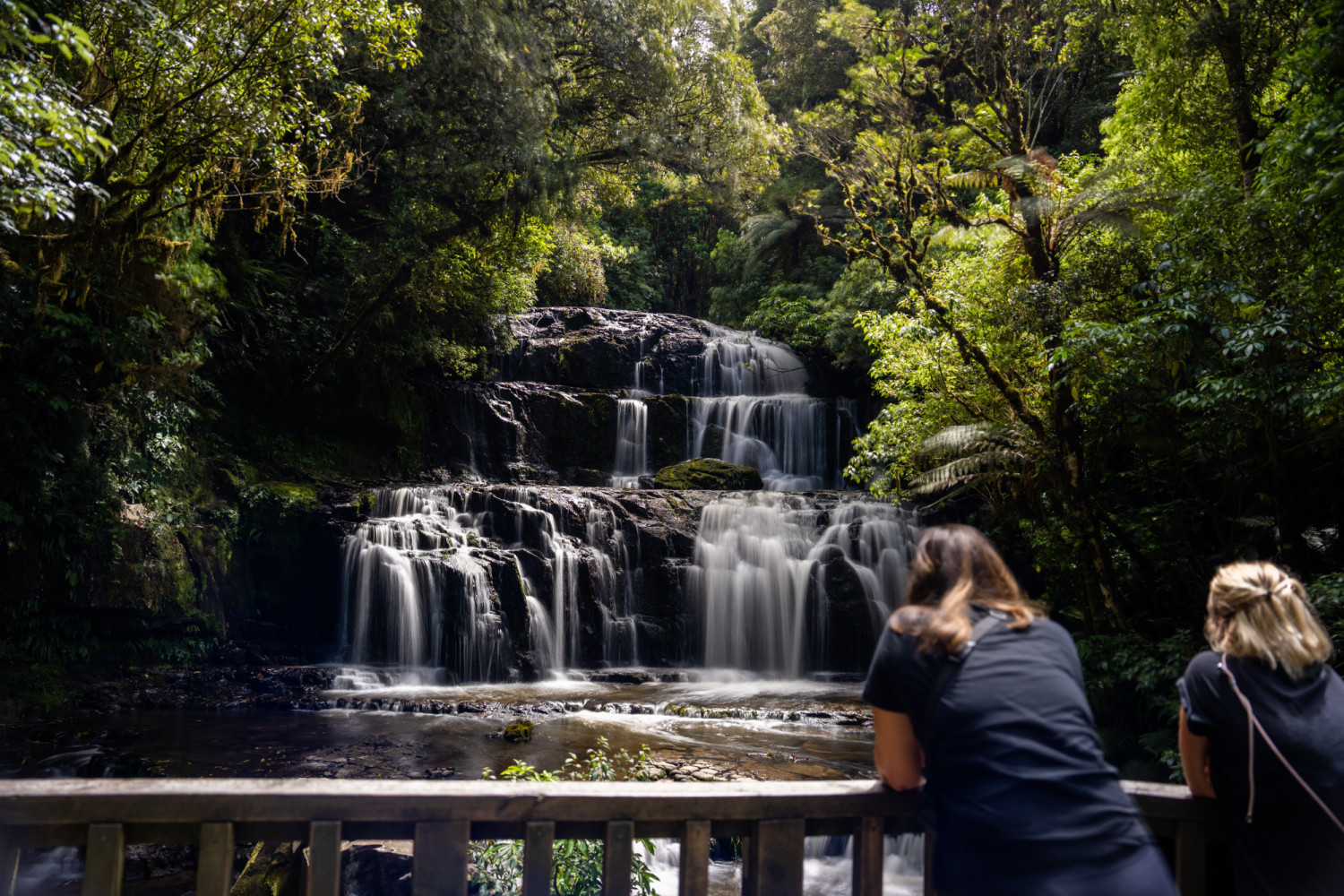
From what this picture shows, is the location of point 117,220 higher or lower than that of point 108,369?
higher

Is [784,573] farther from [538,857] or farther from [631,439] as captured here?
[538,857]

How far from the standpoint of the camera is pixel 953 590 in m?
1.98

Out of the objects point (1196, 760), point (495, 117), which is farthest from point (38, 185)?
point (495, 117)

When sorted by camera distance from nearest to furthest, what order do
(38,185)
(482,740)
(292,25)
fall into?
(38,185) < (292,25) < (482,740)

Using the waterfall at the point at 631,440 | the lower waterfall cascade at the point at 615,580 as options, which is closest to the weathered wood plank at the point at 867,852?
the lower waterfall cascade at the point at 615,580

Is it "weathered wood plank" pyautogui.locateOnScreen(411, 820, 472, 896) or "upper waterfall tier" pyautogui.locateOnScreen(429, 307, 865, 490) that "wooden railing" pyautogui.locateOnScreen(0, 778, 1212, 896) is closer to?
"weathered wood plank" pyautogui.locateOnScreen(411, 820, 472, 896)

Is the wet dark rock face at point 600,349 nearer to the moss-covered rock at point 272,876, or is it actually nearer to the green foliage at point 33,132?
the green foliage at point 33,132

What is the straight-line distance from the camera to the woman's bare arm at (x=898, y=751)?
1.97 meters

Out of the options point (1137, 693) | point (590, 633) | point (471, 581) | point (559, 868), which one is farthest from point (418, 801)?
point (590, 633)

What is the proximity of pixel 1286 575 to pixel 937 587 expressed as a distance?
3.54 feet

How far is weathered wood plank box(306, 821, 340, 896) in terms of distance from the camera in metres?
1.89

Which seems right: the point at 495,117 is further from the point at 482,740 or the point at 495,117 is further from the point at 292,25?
the point at 482,740

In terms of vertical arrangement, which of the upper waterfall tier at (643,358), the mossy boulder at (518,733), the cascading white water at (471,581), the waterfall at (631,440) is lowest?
the mossy boulder at (518,733)

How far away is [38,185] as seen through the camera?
5.09 meters
